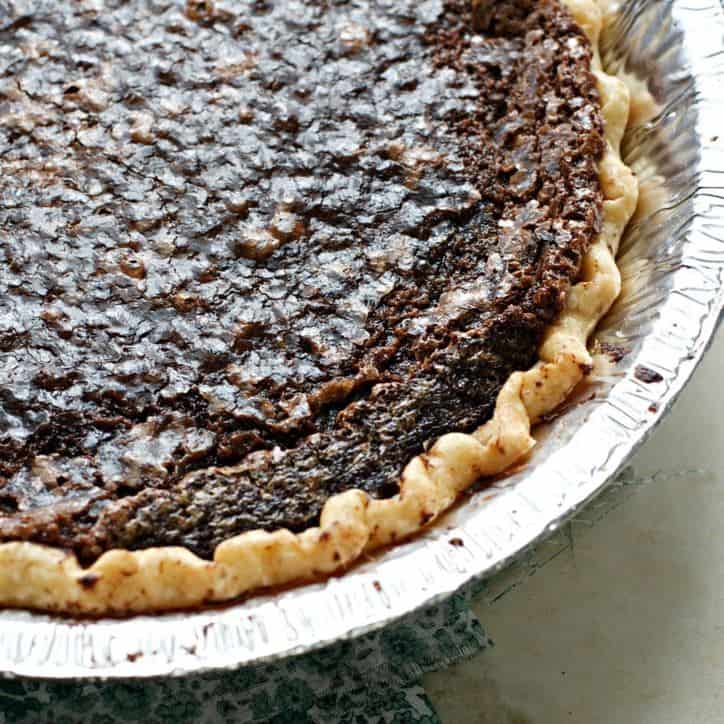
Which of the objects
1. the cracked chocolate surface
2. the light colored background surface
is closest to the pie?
the cracked chocolate surface

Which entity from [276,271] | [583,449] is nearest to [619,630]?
[583,449]

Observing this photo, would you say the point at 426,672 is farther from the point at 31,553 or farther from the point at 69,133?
the point at 69,133

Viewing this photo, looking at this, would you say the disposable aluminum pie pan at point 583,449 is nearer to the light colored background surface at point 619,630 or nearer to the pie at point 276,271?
the pie at point 276,271

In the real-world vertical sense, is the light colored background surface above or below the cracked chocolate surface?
below

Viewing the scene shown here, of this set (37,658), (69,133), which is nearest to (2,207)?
(69,133)

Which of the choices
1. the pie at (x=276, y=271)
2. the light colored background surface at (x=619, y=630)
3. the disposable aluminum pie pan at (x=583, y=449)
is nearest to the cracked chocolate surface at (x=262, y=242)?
the pie at (x=276, y=271)

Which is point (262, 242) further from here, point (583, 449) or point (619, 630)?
point (619, 630)

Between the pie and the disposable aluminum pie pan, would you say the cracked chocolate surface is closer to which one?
the pie
